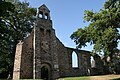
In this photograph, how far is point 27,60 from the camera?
2561 cm

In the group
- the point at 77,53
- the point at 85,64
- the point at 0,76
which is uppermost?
the point at 77,53

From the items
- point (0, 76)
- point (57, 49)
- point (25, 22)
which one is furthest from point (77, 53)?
point (0, 76)

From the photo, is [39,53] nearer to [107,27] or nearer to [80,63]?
[80,63]

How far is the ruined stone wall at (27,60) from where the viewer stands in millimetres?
24667

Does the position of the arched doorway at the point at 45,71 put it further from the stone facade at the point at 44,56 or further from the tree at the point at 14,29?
the tree at the point at 14,29

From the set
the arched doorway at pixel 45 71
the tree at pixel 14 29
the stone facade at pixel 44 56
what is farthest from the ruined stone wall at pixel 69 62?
the tree at pixel 14 29

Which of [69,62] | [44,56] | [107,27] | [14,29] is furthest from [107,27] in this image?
[14,29]

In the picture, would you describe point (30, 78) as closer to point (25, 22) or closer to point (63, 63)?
point (63, 63)

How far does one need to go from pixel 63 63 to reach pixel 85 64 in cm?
506

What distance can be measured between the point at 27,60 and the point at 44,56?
266 cm

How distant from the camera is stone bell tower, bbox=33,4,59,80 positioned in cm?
2605

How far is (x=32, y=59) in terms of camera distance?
86.0ft

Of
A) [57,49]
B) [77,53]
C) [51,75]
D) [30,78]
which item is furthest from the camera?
[77,53]

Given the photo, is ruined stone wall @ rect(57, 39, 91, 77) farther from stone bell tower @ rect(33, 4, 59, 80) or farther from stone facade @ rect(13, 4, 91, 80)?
stone bell tower @ rect(33, 4, 59, 80)
